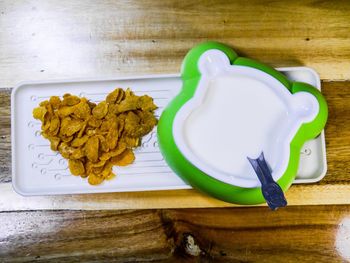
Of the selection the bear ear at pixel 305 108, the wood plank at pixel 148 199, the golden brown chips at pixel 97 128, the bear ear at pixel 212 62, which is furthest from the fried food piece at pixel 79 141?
the bear ear at pixel 305 108

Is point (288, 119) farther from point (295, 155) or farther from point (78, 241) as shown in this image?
point (78, 241)

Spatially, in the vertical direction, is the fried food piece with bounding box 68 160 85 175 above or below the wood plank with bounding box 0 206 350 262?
above

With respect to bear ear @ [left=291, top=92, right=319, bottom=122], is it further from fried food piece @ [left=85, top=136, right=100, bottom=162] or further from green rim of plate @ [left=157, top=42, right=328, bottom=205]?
fried food piece @ [left=85, top=136, right=100, bottom=162]

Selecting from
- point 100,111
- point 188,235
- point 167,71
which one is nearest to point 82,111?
point 100,111

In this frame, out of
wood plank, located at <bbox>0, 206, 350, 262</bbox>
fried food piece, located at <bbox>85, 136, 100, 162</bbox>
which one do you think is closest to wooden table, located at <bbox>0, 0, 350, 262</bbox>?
wood plank, located at <bbox>0, 206, 350, 262</bbox>

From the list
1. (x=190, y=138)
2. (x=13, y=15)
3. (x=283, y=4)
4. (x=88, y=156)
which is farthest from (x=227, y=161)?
(x=13, y=15)

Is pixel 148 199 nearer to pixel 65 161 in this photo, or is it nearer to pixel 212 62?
pixel 65 161

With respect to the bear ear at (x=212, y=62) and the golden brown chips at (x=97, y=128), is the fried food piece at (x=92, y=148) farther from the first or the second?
the bear ear at (x=212, y=62)
